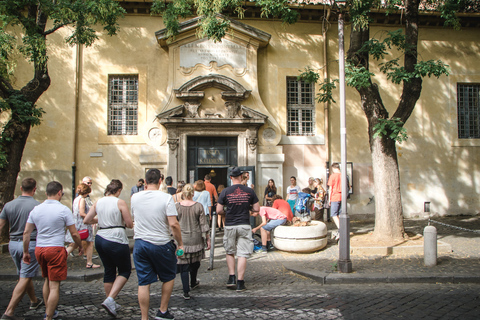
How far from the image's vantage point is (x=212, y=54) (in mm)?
14672

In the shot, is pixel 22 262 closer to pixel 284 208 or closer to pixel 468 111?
pixel 284 208

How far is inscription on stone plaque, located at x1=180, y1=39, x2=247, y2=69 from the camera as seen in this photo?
14.6 m

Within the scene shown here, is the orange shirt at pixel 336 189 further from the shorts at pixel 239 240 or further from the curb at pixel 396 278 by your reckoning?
the shorts at pixel 239 240

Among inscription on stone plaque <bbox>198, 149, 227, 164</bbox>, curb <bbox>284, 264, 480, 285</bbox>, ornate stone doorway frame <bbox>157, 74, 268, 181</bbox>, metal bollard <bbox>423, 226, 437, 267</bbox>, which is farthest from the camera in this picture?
inscription on stone plaque <bbox>198, 149, 227, 164</bbox>

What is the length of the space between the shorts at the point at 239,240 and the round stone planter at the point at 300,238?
2.75 metres

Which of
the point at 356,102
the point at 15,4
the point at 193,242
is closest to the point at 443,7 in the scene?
the point at 356,102

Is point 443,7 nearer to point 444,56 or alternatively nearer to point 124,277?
point 444,56

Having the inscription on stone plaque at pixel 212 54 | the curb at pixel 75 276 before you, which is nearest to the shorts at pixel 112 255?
the curb at pixel 75 276

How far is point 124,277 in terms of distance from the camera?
530cm

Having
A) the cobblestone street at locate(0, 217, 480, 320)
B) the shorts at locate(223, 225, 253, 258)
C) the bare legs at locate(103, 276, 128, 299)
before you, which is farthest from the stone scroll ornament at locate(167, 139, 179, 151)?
the bare legs at locate(103, 276, 128, 299)

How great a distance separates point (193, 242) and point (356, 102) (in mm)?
10876

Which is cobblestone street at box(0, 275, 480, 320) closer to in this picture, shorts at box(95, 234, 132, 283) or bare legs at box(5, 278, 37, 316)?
bare legs at box(5, 278, 37, 316)

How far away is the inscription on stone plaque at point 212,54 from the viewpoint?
14562 mm

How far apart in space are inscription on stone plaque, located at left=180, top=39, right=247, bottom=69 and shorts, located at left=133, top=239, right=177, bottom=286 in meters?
10.6
